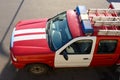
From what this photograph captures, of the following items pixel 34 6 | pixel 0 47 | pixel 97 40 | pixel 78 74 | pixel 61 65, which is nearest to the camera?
pixel 97 40

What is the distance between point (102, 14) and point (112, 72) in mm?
1962

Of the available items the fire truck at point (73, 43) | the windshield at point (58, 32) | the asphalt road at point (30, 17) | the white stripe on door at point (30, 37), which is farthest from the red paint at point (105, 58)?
the white stripe on door at point (30, 37)

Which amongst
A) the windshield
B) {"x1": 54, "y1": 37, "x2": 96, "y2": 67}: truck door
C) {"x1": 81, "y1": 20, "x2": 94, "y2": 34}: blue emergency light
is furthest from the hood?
{"x1": 81, "y1": 20, "x2": 94, "y2": 34}: blue emergency light

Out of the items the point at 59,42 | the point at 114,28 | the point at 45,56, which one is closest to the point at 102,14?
the point at 114,28

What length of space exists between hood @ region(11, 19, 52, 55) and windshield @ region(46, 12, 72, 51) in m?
0.17

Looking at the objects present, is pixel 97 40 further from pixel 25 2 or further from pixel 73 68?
pixel 25 2

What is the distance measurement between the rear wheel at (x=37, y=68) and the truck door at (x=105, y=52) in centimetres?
148

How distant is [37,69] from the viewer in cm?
779

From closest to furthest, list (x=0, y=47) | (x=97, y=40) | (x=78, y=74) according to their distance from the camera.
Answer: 1. (x=97, y=40)
2. (x=78, y=74)
3. (x=0, y=47)

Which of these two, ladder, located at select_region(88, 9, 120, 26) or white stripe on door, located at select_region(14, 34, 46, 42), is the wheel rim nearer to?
white stripe on door, located at select_region(14, 34, 46, 42)

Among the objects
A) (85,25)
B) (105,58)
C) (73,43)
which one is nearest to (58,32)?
(73,43)

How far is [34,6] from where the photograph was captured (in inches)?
463

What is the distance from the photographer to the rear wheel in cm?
763

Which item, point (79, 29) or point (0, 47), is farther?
point (0, 47)
